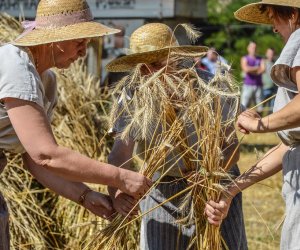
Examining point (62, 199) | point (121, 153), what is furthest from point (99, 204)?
point (62, 199)

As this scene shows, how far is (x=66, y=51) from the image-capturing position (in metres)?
3.50

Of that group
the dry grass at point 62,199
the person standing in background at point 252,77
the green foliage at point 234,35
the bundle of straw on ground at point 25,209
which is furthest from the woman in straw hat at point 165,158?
the green foliage at point 234,35

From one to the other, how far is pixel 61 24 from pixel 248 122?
811 millimetres

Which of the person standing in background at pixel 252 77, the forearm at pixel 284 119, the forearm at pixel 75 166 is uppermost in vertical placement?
the forearm at pixel 284 119

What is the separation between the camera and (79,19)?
11.6 ft

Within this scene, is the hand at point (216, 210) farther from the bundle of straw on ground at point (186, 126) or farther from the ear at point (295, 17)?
the ear at point (295, 17)

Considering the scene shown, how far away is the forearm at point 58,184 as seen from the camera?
150 inches

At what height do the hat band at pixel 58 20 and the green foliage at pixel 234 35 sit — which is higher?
the hat band at pixel 58 20

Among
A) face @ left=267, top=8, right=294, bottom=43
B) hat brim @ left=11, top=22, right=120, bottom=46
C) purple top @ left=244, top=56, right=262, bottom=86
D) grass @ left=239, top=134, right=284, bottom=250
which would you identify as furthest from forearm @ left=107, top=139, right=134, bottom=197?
purple top @ left=244, top=56, right=262, bottom=86

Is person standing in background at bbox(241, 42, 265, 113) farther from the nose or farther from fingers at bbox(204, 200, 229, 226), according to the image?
the nose

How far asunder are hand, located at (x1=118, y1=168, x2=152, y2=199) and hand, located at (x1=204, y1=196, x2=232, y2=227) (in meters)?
0.26

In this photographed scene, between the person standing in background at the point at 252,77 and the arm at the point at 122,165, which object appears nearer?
the arm at the point at 122,165

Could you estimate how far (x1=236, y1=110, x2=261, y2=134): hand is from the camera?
332 centimetres

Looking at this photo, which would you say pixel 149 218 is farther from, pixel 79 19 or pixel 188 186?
pixel 79 19
